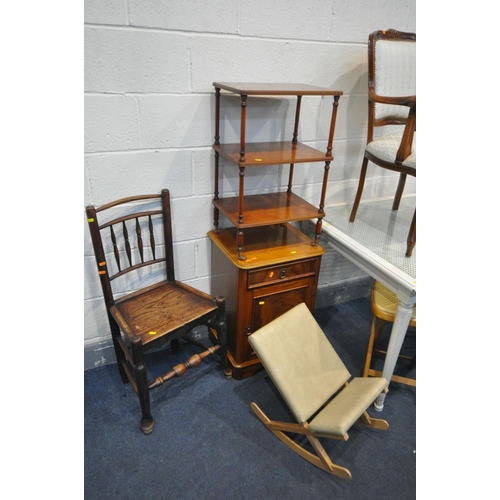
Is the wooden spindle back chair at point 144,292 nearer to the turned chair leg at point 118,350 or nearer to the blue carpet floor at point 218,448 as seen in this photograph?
the turned chair leg at point 118,350

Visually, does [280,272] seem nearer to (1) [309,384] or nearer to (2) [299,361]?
(2) [299,361]

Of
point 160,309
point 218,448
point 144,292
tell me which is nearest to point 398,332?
point 218,448

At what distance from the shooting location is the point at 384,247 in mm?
1738

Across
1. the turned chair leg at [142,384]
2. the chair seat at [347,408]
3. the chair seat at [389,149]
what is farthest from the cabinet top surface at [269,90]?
the chair seat at [347,408]

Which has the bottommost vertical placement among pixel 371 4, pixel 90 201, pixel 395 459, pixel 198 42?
pixel 395 459

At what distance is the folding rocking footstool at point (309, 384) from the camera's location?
56.4 inches

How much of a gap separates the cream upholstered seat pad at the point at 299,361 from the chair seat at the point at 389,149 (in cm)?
80

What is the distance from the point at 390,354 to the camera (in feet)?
5.51

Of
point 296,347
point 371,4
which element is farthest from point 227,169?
point 371,4

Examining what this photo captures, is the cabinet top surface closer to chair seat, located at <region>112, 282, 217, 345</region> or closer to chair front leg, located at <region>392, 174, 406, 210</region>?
chair front leg, located at <region>392, 174, 406, 210</region>

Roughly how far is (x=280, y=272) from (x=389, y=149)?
0.77 metres

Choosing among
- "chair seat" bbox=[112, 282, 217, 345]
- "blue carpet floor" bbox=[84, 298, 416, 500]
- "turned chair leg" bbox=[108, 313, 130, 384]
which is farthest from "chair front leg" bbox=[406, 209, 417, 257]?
"turned chair leg" bbox=[108, 313, 130, 384]
